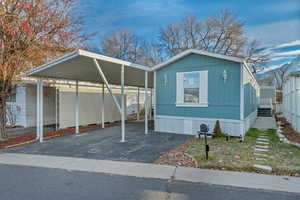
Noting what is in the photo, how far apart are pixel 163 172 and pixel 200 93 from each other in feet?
16.1

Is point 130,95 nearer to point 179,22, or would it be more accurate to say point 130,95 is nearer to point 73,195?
point 179,22

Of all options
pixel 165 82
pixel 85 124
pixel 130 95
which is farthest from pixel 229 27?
pixel 85 124

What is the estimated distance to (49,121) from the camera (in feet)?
39.7

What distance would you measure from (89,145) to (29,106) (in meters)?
6.71

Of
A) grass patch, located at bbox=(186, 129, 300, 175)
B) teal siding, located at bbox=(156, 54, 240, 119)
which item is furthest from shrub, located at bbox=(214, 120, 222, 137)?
grass patch, located at bbox=(186, 129, 300, 175)

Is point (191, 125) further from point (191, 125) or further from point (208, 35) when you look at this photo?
point (208, 35)

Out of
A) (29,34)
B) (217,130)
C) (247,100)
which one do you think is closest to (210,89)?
(217,130)

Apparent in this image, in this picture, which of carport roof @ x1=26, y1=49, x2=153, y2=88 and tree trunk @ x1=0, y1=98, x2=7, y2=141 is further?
tree trunk @ x1=0, y1=98, x2=7, y2=141

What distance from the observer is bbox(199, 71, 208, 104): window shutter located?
323 inches

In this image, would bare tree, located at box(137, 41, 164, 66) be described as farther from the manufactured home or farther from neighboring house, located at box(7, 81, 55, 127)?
the manufactured home

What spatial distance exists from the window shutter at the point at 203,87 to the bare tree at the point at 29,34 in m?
6.12

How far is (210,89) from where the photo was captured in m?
8.15

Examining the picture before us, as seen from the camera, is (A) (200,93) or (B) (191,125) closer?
(A) (200,93)

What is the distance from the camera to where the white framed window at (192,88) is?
8.27m
